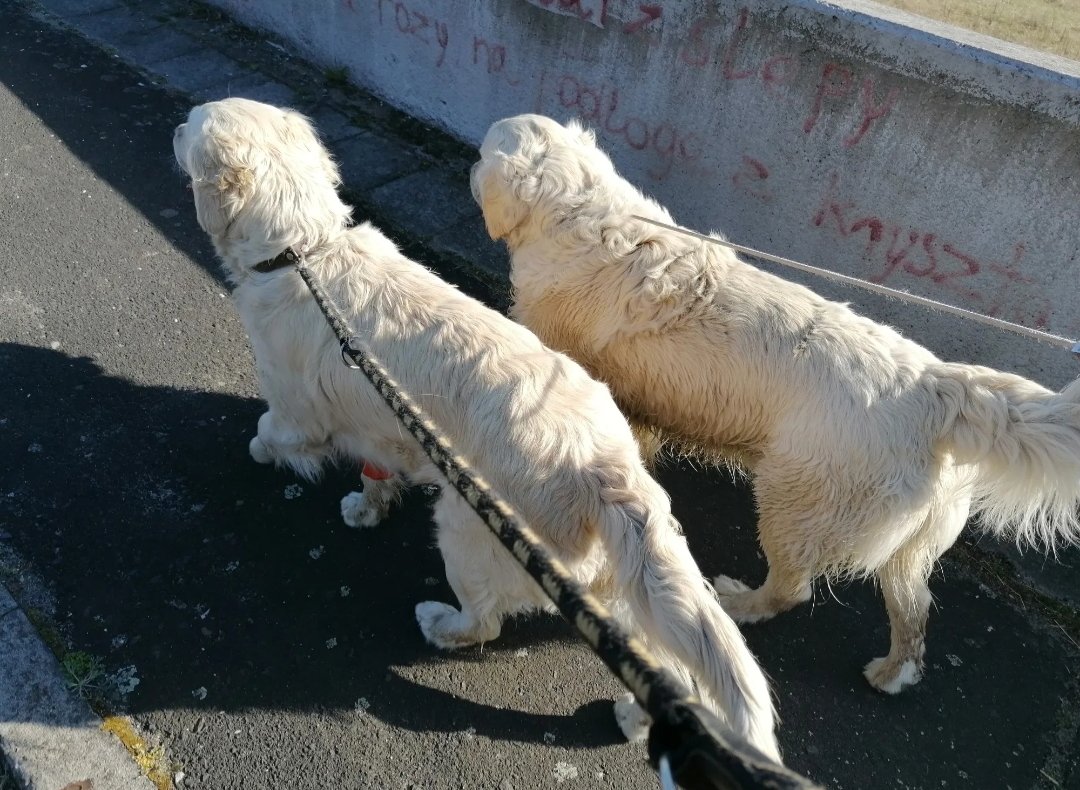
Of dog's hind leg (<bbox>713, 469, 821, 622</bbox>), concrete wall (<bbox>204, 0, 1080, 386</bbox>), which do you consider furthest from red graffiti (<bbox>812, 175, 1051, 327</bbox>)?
dog's hind leg (<bbox>713, 469, 821, 622</bbox>)

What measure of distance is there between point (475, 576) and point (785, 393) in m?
1.31

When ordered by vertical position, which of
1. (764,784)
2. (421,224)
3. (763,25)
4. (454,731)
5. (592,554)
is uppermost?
(763,25)

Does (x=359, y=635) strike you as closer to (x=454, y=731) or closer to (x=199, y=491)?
(x=454, y=731)

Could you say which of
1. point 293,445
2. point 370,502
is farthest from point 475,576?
point 293,445

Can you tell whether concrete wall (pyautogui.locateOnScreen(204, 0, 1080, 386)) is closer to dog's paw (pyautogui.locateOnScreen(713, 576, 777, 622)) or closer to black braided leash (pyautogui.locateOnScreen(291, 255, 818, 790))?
dog's paw (pyautogui.locateOnScreen(713, 576, 777, 622))

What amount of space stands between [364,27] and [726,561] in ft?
17.9

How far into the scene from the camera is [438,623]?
9.87ft

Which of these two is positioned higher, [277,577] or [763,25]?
[763,25]

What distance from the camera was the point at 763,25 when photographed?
407 cm

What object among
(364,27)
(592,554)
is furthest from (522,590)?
(364,27)

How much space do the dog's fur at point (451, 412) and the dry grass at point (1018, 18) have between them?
12.0 ft

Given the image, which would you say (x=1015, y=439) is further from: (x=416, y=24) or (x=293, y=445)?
(x=416, y=24)

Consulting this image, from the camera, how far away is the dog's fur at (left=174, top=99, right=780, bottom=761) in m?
1.96

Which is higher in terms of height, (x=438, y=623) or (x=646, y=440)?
(x=646, y=440)
